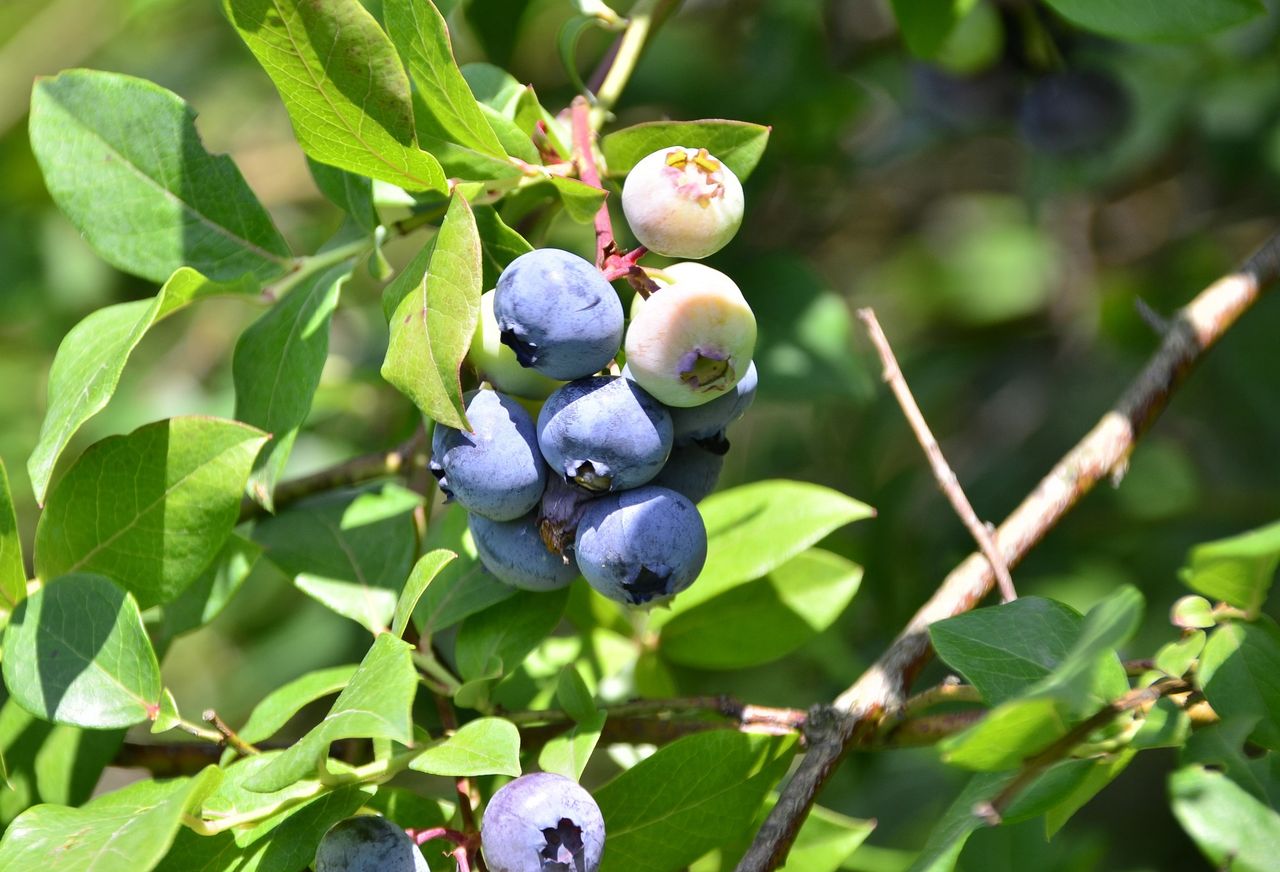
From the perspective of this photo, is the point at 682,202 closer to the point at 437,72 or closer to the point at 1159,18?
Result: the point at 437,72

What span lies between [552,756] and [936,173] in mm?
2153

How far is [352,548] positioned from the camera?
1203 millimetres

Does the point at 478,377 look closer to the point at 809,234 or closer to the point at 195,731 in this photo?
the point at 195,731

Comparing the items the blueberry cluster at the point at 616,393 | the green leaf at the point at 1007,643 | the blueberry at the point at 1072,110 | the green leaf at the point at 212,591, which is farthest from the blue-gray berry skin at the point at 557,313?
the blueberry at the point at 1072,110

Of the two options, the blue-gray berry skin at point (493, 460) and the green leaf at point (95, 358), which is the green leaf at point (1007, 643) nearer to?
the blue-gray berry skin at point (493, 460)

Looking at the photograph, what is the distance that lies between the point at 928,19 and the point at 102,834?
1.15m

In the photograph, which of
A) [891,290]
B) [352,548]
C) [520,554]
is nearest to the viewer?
[520,554]

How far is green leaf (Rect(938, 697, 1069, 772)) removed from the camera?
0.74 meters

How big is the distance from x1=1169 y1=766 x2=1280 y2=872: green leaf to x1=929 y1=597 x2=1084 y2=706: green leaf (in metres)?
0.13

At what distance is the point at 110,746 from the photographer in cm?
124

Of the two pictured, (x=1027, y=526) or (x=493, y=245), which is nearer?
(x=493, y=245)

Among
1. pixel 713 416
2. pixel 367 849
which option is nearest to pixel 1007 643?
pixel 713 416

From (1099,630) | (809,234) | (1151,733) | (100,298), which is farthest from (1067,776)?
(100,298)

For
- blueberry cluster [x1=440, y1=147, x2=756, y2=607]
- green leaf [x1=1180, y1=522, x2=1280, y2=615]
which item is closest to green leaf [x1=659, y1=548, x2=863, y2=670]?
blueberry cluster [x1=440, y1=147, x2=756, y2=607]
